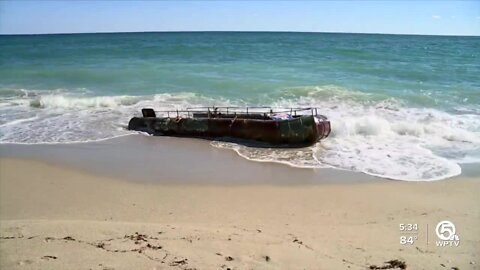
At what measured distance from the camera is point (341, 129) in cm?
1325

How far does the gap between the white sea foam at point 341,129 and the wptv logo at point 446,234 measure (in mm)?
2437

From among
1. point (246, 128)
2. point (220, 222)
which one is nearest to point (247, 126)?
point (246, 128)

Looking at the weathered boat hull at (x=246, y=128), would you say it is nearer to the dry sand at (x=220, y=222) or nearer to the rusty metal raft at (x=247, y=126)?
the rusty metal raft at (x=247, y=126)

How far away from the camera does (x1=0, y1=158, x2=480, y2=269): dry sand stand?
4.95m

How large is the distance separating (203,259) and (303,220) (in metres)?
2.49

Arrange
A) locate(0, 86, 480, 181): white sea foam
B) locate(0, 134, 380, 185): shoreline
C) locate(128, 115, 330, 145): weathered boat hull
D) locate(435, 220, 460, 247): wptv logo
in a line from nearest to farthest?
locate(435, 220, 460, 247): wptv logo
locate(0, 134, 380, 185): shoreline
locate(0, 86, 480, 181): white sea foam
locate(128, 115, 330, 145): weathered boat hull

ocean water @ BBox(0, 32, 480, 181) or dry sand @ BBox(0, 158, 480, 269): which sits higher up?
ocean water @ BBox(0, 32, 480, 181)

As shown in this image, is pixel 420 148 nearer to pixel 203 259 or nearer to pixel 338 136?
pixel 338 136

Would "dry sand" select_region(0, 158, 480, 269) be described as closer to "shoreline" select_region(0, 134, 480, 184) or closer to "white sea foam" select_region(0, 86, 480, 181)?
"shoreline" select_region(0, 134, 480, 184)

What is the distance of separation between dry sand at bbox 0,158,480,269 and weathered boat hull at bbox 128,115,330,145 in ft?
11.5

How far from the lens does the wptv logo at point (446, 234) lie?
6030mm

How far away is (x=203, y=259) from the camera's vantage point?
4.95 meters

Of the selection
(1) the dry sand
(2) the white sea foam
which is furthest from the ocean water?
(1) the dry sand

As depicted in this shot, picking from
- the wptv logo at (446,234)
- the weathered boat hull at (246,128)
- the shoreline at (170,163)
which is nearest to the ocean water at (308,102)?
the weathered boat hull at (246,128)
